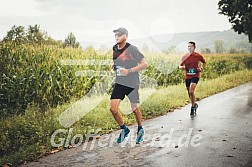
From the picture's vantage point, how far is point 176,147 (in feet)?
17.8

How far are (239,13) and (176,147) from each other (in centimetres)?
3112

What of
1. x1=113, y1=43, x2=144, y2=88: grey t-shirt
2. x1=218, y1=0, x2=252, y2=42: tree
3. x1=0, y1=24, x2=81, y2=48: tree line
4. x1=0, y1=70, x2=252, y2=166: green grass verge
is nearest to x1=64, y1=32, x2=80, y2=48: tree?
x1=0, y1=24, x2=81, y2=48: tree line

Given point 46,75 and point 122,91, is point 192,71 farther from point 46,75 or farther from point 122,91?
point 46,75

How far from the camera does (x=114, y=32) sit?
5441 millimetres

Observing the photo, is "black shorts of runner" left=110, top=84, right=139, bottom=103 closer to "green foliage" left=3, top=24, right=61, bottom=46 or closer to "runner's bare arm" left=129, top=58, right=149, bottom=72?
"runner's bare arm" left=129, top=58, right=149, bottom=72

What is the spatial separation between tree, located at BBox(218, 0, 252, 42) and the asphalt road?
25.6m

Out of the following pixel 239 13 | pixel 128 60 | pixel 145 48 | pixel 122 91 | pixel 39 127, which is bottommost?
pixel 39 127

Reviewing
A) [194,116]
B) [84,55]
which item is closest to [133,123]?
[194,116]

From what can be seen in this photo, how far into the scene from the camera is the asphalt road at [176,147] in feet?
15.3

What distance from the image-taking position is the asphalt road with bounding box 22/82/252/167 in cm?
465

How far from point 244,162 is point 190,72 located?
15.0 ft

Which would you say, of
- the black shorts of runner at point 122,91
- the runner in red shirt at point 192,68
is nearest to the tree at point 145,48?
the runner in red shirt at point 192,68

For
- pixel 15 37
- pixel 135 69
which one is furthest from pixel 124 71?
pixel 15 37

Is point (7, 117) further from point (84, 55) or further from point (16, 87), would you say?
point (84, 55)
